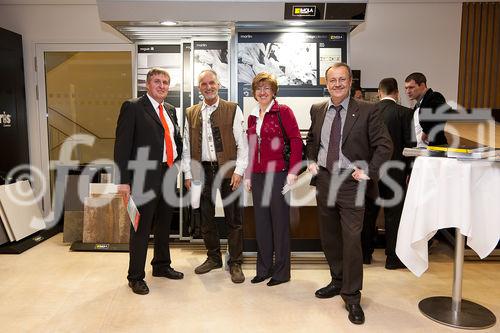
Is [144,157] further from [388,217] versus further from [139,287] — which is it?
[388,217]

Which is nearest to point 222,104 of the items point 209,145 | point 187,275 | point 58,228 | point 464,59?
point 209,145

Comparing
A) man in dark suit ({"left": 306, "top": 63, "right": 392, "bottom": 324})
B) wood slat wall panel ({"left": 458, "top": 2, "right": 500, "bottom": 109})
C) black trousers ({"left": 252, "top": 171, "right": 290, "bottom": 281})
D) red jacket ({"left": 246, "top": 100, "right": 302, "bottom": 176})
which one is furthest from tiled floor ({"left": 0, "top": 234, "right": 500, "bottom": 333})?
wood slat wall panel ({"left": 458, "top": 2, "right": 500, "bottom": 109})

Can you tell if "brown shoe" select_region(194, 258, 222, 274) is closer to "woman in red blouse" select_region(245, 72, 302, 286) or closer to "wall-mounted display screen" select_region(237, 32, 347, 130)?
"woman in red blouse" select_region(245, 72, 302, 286)

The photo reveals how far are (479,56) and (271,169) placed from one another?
3.57 metres

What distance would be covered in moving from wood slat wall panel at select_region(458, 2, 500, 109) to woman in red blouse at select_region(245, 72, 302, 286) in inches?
121

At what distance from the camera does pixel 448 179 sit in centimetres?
261

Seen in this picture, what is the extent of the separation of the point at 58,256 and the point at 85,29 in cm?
281

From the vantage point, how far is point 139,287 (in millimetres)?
3283

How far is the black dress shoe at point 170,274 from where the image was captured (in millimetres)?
3605

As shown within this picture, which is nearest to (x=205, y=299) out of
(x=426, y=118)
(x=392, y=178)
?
(x=392, y=178)

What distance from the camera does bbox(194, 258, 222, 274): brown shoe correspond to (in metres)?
3.75

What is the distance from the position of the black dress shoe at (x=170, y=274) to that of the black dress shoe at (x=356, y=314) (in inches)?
59.3

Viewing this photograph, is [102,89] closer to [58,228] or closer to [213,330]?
[58,228]

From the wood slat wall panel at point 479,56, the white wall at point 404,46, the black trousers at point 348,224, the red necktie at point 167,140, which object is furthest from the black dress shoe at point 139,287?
the wood slat wall panel at point 479,56
